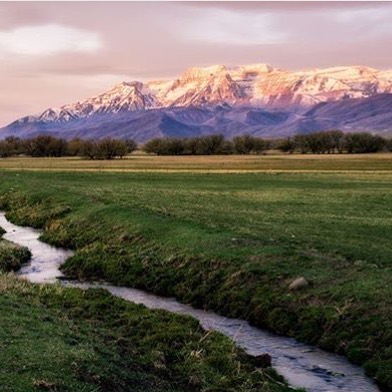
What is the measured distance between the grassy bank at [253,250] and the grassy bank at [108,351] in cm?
406

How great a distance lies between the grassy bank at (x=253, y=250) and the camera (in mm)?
24453

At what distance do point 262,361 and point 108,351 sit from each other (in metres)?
5.18

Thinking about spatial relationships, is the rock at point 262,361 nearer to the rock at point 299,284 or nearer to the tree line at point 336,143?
the rock at point 299,284

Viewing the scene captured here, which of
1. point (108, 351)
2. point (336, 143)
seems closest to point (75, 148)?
point (336, 143)

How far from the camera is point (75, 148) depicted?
190 m

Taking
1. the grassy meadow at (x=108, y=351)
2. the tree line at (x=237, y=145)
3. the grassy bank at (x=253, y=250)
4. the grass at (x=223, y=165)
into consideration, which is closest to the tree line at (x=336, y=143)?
the tree line at (x=237, y=145)

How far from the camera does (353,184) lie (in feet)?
254

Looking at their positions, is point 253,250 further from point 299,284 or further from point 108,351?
point 108,351

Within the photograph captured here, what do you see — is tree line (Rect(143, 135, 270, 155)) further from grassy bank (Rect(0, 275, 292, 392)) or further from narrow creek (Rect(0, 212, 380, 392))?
grassy bank (Rect(0, 275, 292, 392))

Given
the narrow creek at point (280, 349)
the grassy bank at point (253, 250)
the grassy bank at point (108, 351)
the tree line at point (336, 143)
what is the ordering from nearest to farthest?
the grassy bank at point (108, 351)
the narrow creek at point (280, 349)
the grassy bank at point (253, 250)
the tree line at point (336, 143)

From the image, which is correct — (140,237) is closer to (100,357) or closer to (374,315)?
(374,315)

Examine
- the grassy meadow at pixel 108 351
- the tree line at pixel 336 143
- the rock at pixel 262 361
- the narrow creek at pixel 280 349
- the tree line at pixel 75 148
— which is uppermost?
the tree line at pixel 75 148

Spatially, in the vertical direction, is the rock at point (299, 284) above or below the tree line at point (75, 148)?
below

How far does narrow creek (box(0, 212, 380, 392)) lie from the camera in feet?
65.0
